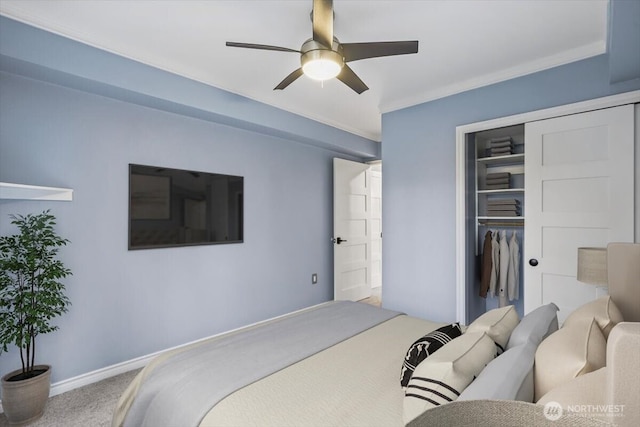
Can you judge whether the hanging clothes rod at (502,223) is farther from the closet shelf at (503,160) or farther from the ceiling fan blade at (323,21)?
the ceiling fan blade at (323,21)

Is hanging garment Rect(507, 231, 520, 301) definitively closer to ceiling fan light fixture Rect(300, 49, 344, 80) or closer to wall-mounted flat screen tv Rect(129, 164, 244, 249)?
ceiling fan light fixture Rect(300, 49, 344, 80)

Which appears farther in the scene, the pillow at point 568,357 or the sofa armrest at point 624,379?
the pillow at point 568,357

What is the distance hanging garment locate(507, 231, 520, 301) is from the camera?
3.07 metres

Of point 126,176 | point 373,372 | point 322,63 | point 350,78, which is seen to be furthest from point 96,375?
point 350,78

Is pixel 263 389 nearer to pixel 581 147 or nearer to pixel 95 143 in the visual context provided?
pixel 95 143

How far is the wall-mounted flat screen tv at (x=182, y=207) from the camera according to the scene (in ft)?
8.94

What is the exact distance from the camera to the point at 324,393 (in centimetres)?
128

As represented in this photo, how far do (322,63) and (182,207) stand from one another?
1980mm

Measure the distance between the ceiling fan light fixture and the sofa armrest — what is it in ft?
5.61

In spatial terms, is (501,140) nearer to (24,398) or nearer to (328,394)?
(328,394)

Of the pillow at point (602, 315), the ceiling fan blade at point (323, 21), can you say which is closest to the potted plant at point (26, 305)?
the ceiling fan blade at point (323, 21)

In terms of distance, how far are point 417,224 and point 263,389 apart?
96.8 inches

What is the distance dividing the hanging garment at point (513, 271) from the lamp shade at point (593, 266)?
1049mm

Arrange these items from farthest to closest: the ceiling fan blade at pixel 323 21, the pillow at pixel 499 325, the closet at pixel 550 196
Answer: the closet at pixel 550 196 < the ceiling fan blade at pixel 323 21 < the pillow at pixel 499 325
